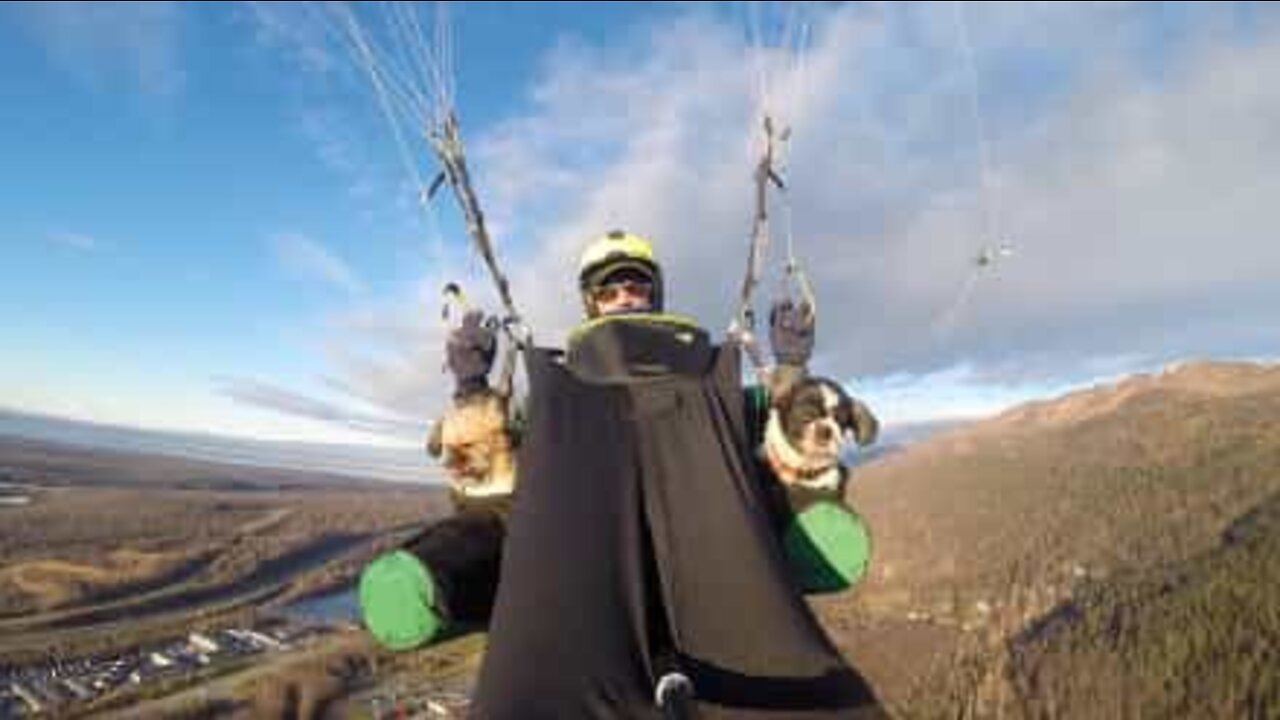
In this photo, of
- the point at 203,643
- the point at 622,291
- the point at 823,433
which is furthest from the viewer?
the point at 203,643

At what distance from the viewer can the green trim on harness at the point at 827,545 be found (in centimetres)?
613

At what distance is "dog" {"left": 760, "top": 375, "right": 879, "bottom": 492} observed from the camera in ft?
20.1

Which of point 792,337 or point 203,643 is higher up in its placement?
point 792,337

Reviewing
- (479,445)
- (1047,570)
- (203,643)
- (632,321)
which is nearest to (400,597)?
(479,445)

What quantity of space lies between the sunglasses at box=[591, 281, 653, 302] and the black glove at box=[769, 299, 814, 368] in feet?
3.19

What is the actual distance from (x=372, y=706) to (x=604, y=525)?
380 ft

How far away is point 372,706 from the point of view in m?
109

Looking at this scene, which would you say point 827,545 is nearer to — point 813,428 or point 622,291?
point 813,428

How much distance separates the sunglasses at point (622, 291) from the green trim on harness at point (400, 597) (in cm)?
228

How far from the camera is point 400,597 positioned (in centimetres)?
564

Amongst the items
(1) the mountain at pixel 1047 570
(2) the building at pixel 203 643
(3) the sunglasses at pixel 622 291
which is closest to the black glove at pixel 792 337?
(3) the sunglasses at pixel 622 291

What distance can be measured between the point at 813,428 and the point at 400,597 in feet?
9.36

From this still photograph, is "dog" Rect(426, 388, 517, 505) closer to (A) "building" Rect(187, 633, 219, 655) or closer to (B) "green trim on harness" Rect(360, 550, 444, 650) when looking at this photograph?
(B) "green trim on harness" Rect(360, 550, 444, 650)

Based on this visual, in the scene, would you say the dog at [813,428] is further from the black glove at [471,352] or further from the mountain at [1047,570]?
the mountain at [1047,570]
